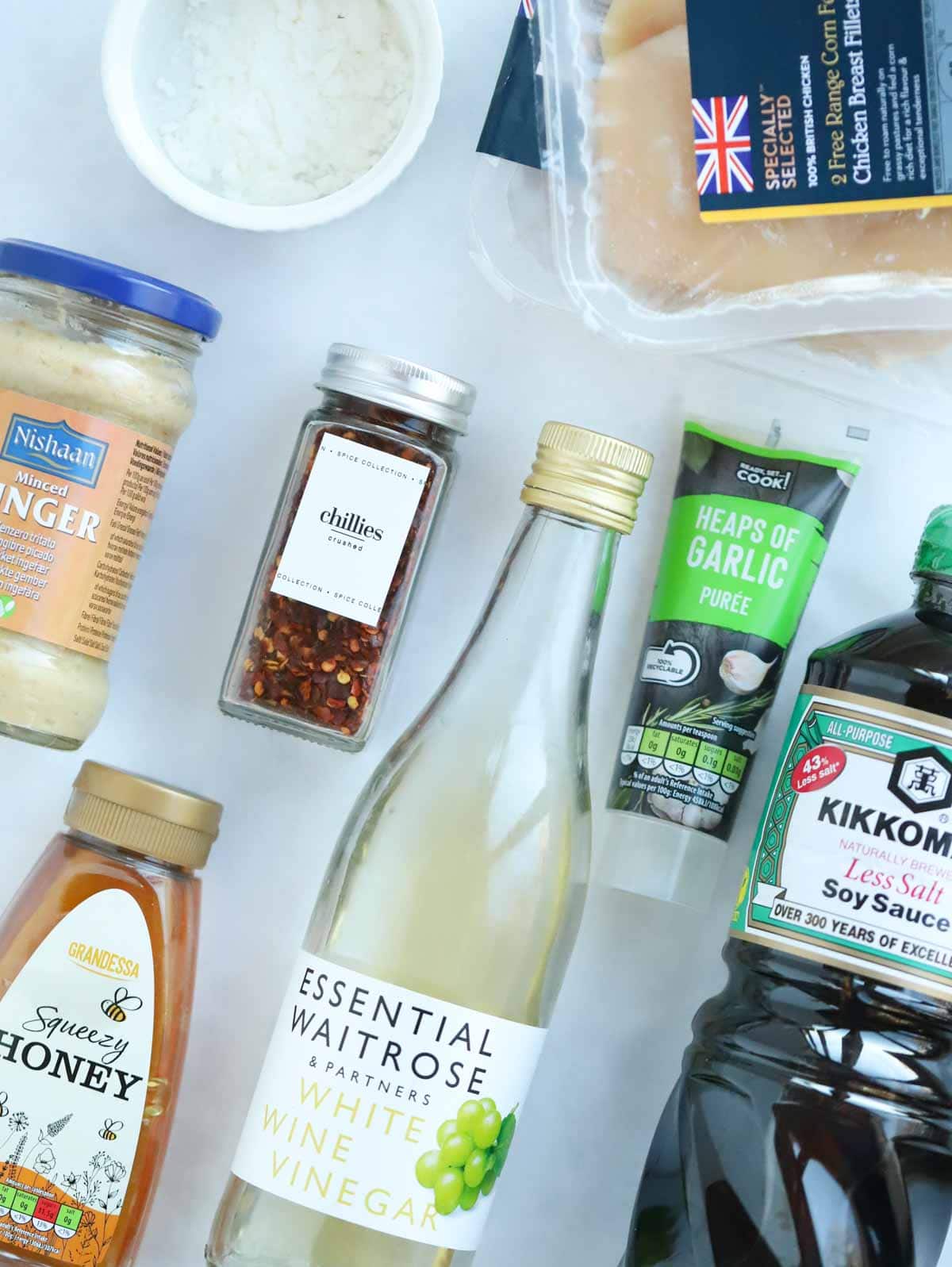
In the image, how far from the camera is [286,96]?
98 cm

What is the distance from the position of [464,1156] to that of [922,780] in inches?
14.2

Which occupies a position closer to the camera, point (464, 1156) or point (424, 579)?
point (464, 1156)

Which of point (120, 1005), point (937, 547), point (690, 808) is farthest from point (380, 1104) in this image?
point (937, 547)

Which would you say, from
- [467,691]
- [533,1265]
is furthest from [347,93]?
[533,1265]

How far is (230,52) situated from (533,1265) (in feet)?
2.91

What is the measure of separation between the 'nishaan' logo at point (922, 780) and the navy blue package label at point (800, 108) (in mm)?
360

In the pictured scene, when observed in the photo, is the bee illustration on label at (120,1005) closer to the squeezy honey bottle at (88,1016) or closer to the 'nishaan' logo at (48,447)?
the squeezy honey bottle at (88,1016)

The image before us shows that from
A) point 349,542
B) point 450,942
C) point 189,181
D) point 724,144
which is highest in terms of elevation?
point 724,144

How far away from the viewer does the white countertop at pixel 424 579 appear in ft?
3.34

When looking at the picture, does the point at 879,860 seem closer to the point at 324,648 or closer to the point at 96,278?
the point at 324,648

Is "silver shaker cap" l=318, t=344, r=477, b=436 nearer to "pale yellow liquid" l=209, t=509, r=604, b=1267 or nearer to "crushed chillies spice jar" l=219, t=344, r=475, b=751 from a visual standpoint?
"crushed chillies spice jar" l=219, t=344, r=475, b=751

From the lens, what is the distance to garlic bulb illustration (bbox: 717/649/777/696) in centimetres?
95

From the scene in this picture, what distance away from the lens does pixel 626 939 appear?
3.36ft

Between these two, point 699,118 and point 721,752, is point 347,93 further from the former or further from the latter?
point 721,752
